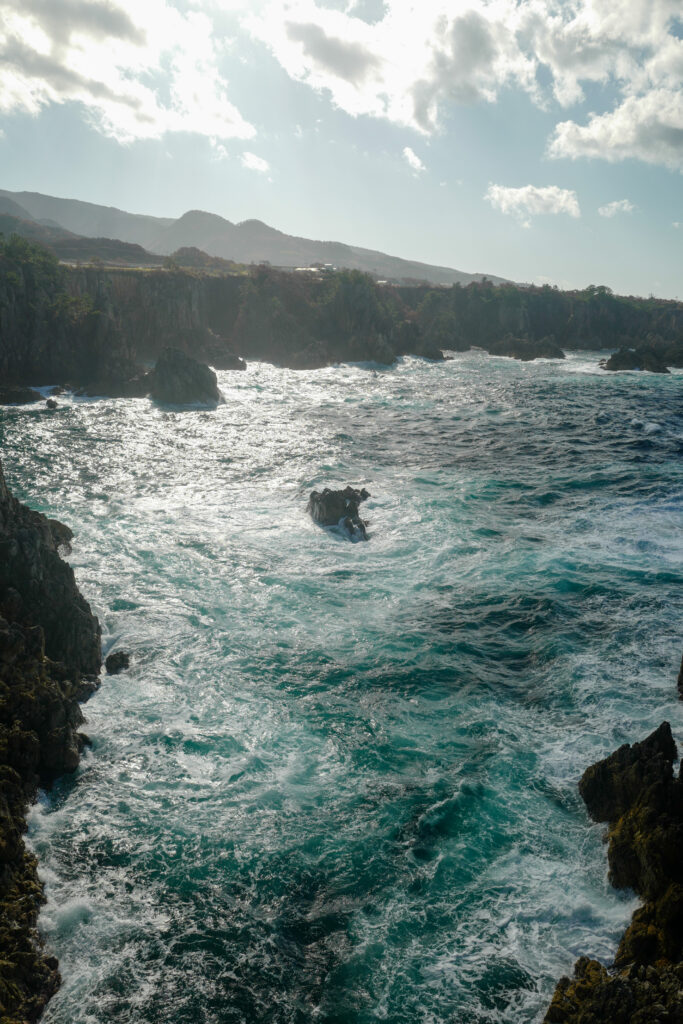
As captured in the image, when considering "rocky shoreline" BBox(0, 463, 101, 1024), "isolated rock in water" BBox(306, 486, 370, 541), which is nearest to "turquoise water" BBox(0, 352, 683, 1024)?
"rocky shoreline" BBox(0, 463, 101, 1024)

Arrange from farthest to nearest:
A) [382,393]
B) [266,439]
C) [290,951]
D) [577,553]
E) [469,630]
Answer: [382,393]
[266,439]
[577,553]
[469,630]
[290,951]

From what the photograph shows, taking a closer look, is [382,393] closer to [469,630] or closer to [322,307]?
[322,307]

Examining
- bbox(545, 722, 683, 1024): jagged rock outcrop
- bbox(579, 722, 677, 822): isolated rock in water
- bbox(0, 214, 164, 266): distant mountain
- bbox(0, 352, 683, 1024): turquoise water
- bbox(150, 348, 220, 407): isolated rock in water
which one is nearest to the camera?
bbox(545, 722, 683, 1024): jagged rock outcrop

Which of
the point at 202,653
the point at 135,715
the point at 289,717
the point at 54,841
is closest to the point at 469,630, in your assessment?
the point at 289,717

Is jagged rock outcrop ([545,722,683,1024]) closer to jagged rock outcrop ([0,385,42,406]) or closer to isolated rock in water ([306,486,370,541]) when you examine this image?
isolated rock in water ([306,486,370,541])

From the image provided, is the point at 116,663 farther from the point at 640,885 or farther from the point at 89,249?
the point at 89,249
